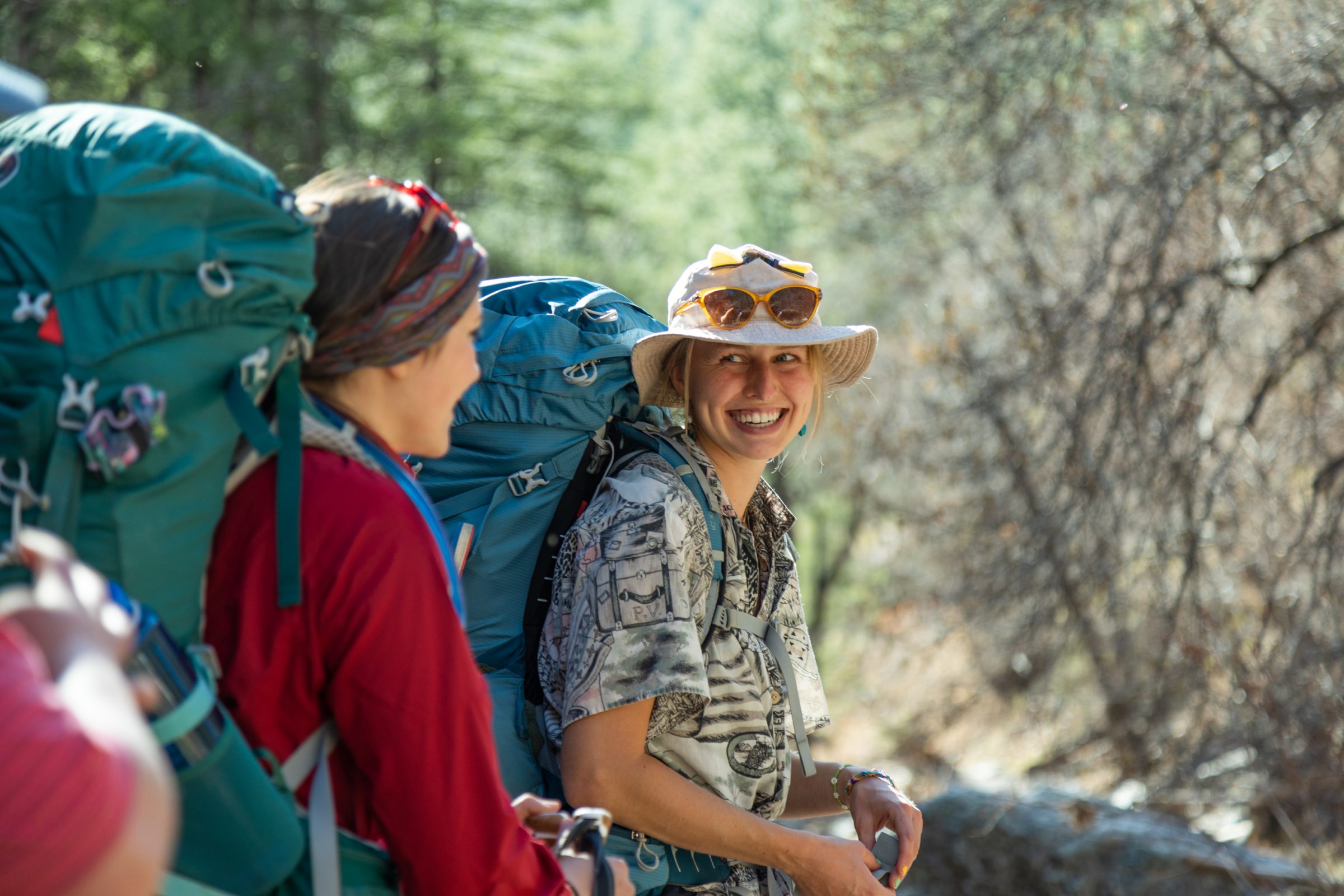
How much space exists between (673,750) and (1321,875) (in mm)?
3229

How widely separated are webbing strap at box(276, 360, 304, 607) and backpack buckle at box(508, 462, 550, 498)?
0.91m

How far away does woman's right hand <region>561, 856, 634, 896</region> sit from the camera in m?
1.57

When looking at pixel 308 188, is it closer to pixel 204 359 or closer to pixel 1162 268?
pixel 204 359

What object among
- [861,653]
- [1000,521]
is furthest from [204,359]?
[861,653]

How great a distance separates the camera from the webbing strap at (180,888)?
1195 millimetres

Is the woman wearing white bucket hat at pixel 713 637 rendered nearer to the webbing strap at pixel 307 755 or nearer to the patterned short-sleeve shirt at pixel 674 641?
the patterned short-sleeve shirt at pixel 674 641

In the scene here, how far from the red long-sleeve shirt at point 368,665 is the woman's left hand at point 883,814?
1.14 metres

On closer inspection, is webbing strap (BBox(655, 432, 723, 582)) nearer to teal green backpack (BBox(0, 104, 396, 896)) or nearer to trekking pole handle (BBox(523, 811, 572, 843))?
trekking pole handle (BBox(523, 811, 572, 843))

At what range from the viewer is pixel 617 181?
1909 cm

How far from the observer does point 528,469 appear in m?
2.32

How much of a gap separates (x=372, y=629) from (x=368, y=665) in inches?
1.5

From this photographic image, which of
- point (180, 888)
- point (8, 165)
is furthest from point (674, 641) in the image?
point (8, 165)

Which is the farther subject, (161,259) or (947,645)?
(947,645)

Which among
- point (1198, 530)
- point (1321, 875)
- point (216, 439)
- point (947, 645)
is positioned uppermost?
point (216, 439)
